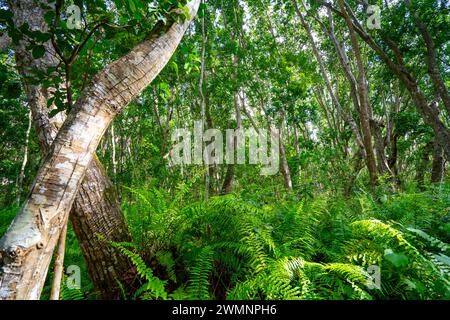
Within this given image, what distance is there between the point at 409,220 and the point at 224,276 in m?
2.05

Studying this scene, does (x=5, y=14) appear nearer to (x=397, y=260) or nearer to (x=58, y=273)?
(x=58, y=273)

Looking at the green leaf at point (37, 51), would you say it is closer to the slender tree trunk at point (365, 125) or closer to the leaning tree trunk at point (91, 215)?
the leaning tree trunk at point (91, 215)

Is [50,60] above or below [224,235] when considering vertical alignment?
above

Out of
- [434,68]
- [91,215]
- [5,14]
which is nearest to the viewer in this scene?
[5,14]

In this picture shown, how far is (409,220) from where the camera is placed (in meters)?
2.52

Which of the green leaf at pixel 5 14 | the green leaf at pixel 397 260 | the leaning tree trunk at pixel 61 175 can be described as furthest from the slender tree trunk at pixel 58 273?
the green leaf at pixel 397 260

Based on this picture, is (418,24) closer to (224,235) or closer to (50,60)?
(224,235)

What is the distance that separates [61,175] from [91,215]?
3.14 ft

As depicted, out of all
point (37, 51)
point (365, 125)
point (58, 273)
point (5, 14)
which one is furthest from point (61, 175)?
point (365, 125)

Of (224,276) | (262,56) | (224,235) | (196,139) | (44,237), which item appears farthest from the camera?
(196,139)

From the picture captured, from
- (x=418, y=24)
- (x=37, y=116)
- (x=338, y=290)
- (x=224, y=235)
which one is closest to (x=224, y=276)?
Answer: (x=224, y=235)

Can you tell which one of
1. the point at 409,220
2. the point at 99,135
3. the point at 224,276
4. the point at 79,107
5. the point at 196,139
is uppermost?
the point at 196,139

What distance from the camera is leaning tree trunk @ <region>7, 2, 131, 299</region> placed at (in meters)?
1.85

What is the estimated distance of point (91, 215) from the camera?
1.86m
